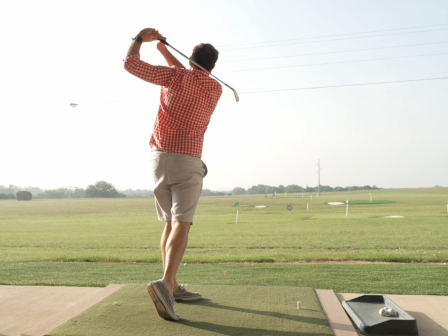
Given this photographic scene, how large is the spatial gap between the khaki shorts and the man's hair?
2.42ft

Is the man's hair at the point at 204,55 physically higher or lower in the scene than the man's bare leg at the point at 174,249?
higher

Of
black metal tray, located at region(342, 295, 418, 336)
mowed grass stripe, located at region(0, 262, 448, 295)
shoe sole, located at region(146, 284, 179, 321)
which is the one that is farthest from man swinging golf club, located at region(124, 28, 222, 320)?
mowed grass stripe, located at region(0, 262, 448, 295)

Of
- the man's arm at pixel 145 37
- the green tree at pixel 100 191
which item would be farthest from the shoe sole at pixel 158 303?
the green tree at pixel 100 191

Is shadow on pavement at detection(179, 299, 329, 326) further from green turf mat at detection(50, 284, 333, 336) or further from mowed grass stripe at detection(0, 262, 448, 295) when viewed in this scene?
mowed grass stripe at detection(0, 262, 448, 295)

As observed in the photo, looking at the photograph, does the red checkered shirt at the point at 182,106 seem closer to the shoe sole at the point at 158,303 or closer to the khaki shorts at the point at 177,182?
the khaki shorts at the point at 177,182

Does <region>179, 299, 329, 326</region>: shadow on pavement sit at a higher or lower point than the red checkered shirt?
lower

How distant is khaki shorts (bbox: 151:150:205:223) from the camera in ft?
11.0

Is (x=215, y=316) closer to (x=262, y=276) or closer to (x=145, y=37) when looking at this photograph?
(x=145, y=37)

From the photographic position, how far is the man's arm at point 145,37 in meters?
3.27

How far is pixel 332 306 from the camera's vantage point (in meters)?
3.52

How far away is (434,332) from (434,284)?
7.74 feet

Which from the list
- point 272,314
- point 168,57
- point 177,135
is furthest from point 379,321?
point 168,57

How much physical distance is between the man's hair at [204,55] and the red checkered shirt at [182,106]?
9cm

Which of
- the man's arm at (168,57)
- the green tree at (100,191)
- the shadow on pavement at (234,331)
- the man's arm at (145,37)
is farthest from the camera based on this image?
the green tree at (100,191)
